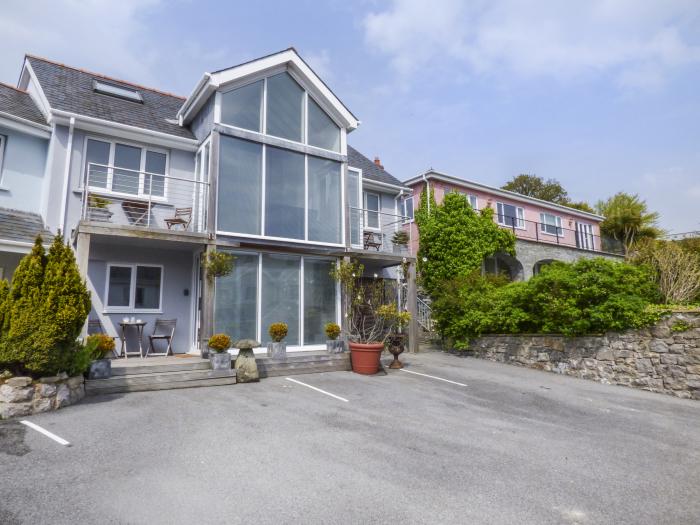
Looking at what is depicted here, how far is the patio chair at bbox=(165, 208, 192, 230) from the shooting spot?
10.3 metres

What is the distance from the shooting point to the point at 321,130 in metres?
12.6

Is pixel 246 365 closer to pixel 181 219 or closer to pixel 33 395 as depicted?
pixel 33 395

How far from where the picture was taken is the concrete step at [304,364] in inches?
366

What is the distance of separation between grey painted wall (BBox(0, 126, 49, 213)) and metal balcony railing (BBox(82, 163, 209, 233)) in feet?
4.16

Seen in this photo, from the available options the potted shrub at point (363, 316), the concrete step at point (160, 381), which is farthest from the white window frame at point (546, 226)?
the concrete step at point (160, 381)

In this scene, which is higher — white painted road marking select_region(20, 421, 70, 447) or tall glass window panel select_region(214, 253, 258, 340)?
tall glass window panel select_region(214, 253, 258, 340)

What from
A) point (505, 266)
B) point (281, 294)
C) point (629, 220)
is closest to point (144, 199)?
point (281, 294)

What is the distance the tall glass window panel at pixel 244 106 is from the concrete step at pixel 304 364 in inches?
254

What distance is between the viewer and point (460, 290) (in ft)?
44.3

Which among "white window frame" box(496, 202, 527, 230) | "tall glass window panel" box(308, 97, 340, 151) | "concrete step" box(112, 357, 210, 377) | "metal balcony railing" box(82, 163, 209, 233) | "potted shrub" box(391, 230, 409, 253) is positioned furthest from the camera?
"white window frame" box(496, 202, 527, 230)

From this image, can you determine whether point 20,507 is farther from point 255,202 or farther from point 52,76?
point 52,76

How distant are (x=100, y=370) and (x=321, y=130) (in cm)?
898

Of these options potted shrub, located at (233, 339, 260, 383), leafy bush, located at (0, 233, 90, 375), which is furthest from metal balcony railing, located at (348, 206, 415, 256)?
leafy bush, located at (0, 233, 90, 375)

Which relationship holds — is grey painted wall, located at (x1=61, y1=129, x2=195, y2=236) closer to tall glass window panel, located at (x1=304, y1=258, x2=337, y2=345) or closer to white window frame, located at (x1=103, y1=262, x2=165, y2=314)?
white window frame, located at (x1=103, y1=262, x2=165, y2=314)
